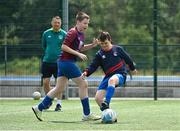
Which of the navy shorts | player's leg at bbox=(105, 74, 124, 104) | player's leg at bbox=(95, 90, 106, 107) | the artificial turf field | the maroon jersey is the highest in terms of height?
the maroon jersey

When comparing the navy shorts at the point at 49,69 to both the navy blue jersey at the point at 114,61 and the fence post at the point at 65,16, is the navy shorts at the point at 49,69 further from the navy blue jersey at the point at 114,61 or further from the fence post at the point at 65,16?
the fence post at the point at 65,16

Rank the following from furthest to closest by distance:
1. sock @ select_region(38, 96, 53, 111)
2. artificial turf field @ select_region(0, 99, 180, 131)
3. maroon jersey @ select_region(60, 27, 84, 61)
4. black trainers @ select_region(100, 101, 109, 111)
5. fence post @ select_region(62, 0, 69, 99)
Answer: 1. fence post @ select_region(62, 0, 69, 99)
2. sock @ select_region(38, 96, 53, 111)
3. maroon jersey @ select_region(60, 27, 84, 61)
4. black trainers @ select_region(100, 101, 109, 111)
5. artificial turf field @ select_region(0, 99, 180, 131)

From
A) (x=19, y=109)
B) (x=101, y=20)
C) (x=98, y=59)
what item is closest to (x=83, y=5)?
(x=101, y=20)

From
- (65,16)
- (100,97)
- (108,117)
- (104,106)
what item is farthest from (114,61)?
(65,16)

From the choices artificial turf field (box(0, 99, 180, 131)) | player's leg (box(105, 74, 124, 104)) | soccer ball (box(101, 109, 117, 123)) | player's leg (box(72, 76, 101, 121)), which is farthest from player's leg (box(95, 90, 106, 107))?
soccer ball (box(101, 109, 117, 123))

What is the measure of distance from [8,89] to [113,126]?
10.2 metres

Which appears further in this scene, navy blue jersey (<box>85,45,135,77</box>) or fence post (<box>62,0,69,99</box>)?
Result: fence post (<box>62,0,69,99</box>)

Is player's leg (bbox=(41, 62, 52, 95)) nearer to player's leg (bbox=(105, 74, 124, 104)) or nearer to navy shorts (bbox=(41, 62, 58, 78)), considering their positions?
navy shorts (bbox=(41, 62, 58, 78))

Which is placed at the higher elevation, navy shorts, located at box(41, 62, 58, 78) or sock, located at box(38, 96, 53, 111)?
navy shorts, located at box(41, 62, 58, 78)

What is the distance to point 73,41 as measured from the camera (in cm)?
1157

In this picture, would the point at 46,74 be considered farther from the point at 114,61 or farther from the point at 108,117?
the point at 108,117

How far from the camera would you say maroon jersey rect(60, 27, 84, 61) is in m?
11.5

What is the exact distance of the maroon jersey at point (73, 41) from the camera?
11.5 meters

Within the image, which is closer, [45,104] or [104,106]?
[104,106]
